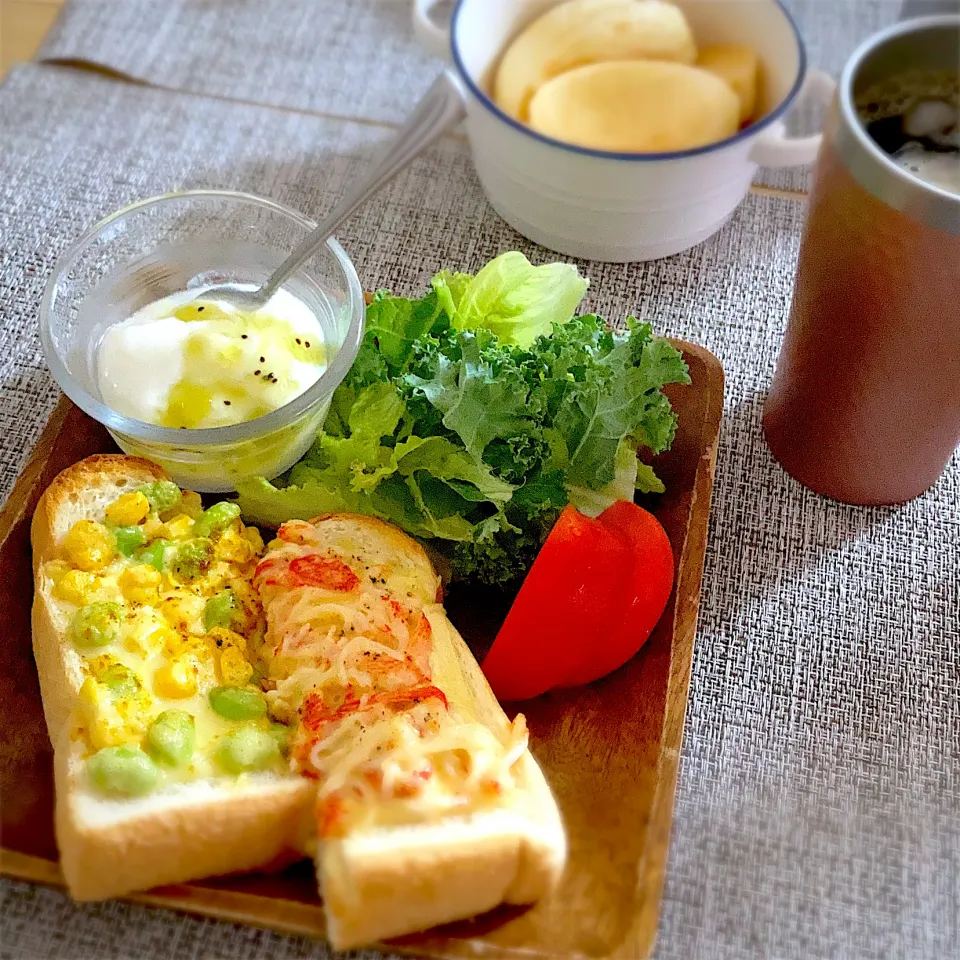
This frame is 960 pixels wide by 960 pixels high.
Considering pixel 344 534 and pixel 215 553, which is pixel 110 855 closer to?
pixel 215 553

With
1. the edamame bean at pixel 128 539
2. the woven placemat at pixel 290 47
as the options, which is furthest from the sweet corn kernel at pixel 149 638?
the woven placemat at pixel 290 47

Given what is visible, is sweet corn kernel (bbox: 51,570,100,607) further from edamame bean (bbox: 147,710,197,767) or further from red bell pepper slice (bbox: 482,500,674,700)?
Answer: red bell pepper slice (bbox: 482,500,674,700)

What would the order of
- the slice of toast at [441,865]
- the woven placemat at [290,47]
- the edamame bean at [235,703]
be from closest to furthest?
the slice of toast at [441,865] < the edamame bean at [235,703] < the woven placemat at [290,47]

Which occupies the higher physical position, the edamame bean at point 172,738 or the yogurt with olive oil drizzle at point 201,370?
the yogurt with olive oil drizzle at point 201,370

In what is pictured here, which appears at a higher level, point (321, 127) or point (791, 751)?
point (321, 127)

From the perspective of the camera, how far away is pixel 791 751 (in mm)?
1345

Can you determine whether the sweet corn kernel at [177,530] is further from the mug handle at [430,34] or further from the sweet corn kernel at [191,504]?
the mug handle at [430,34]

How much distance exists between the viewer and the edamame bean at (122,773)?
105 centimetres

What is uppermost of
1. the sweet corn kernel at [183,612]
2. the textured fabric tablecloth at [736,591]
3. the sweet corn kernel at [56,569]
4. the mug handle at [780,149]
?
the mug handle at [780,149]

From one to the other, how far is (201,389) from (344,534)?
11.3 inches

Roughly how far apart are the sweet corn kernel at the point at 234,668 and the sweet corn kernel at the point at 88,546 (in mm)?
199

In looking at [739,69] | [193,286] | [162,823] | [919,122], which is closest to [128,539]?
[162,823]

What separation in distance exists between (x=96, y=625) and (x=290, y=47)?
1630 millimetres

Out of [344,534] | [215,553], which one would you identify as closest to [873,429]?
[344,534]
